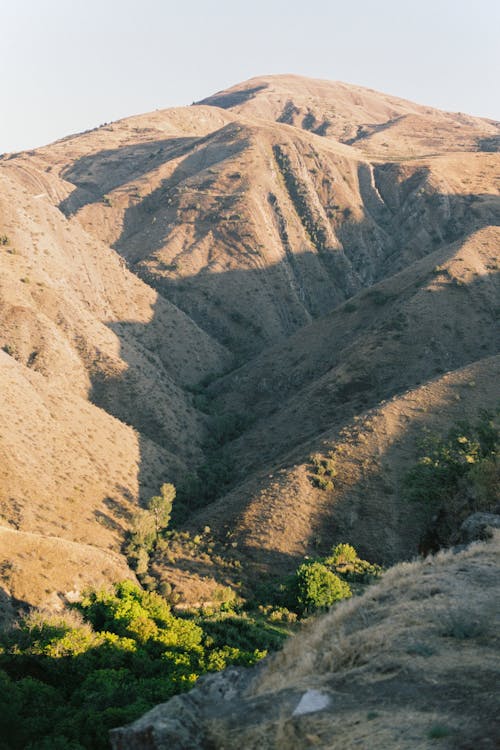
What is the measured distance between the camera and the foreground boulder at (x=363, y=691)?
29.3 feet

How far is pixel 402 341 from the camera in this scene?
66.2 metres

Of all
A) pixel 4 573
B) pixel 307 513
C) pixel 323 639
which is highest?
pixel 323 639

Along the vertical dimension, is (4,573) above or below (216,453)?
above

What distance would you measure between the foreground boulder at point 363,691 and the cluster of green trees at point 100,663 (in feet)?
18.0

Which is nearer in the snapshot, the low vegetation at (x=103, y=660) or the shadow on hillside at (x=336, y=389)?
the low vegetation at (x=103, y=660)

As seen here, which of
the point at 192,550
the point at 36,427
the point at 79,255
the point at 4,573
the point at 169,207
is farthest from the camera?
the point at 169,207

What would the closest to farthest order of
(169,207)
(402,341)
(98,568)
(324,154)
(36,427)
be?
(98,568) → (36,427) → (402,341) → (169,207) → (324,154)

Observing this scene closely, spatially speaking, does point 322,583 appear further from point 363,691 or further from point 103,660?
point 363,691

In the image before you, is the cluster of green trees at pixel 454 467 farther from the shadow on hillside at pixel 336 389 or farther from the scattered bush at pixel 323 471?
the scattered bush at pixel 323 471

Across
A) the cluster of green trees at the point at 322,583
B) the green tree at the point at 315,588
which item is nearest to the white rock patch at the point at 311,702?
the cluster of green trees at the point at 322,583

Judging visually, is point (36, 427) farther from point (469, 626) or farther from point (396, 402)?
point (469, 626)

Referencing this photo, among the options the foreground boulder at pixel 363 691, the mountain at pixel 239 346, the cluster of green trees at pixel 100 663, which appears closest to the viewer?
the foreground boulder at pixel 363 691

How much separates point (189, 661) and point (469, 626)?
11.0 m

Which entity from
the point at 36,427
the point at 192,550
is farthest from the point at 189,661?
the point at 36,427
